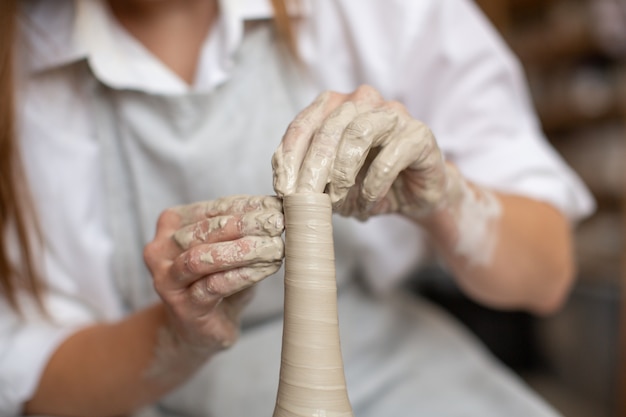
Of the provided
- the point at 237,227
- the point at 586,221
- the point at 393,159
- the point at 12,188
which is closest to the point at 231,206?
the point at 237,227

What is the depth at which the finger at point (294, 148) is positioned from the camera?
44 centimetres

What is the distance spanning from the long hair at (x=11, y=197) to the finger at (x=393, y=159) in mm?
462

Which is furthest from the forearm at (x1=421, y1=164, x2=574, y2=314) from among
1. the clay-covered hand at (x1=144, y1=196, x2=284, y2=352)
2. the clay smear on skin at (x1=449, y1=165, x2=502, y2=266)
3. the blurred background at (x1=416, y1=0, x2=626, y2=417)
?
the blurred background at (x1=416, y1=0, x2=626, y2=417)

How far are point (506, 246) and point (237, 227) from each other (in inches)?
15.8

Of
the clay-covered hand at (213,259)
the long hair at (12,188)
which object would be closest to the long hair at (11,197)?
the long hair at (12,188)

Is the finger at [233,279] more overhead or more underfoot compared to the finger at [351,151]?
more underfoot

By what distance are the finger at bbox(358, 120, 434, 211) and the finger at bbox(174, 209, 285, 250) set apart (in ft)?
0.25

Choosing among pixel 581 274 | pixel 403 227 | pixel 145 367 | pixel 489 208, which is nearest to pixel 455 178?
pixel 489 208

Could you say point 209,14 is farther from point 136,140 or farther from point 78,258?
point 78,258

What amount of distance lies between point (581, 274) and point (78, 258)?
147cm

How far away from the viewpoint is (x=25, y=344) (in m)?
0.71

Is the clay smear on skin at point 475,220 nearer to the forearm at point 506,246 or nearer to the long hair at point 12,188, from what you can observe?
the forearm at point 506,246

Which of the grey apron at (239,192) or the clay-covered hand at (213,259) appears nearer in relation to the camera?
the clay-covered hand at (213,259)

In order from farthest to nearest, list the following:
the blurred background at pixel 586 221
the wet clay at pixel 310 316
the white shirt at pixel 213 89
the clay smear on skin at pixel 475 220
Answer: the blurred background at pixel 586 221 < the white shirt at pixel 213 89 < the clay smear on skin at pixel 475 220 < the wet clay at pixel 310 316
